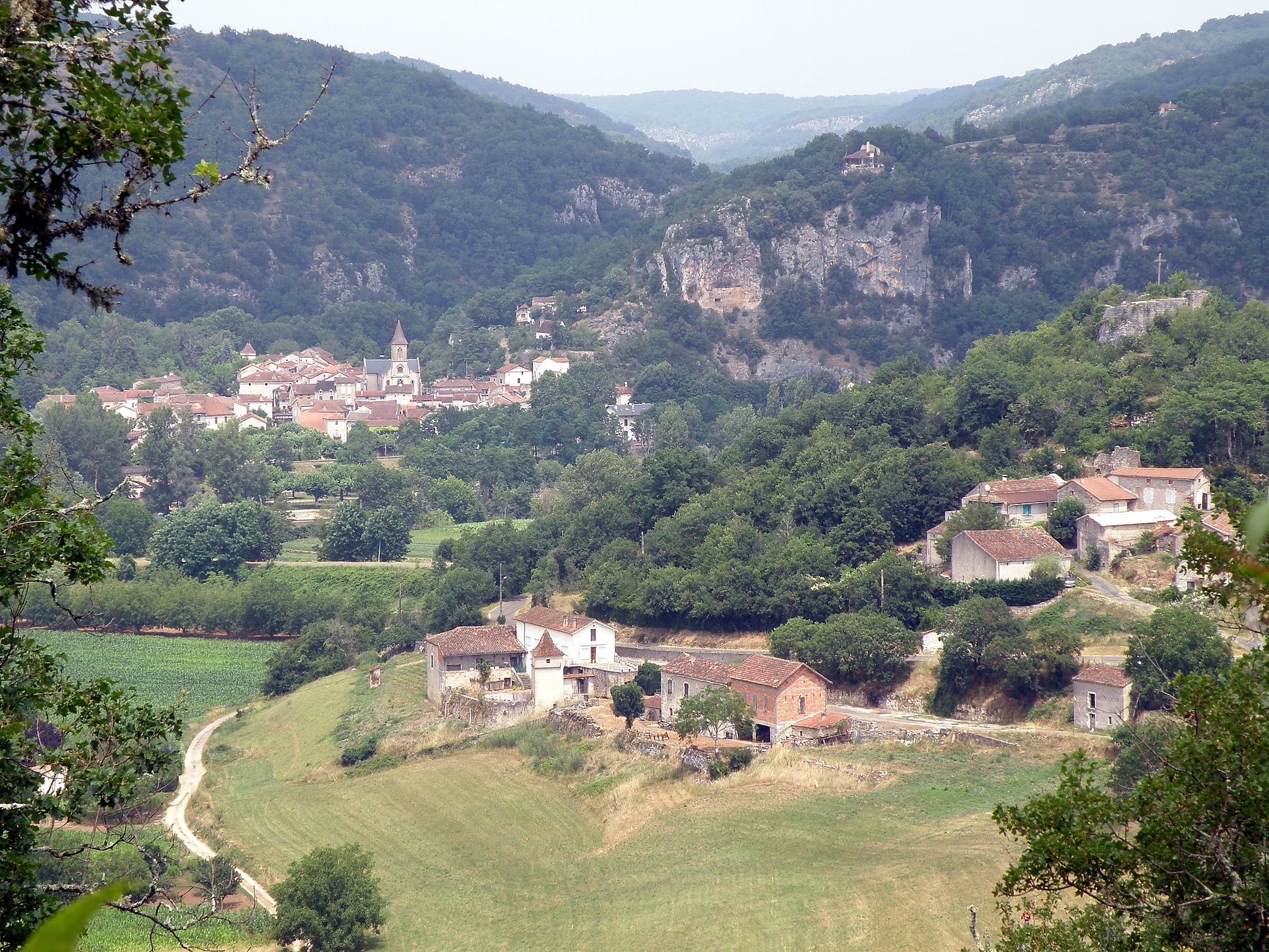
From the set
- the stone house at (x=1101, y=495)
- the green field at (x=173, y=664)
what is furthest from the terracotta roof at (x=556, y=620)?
the stone house at (x=1101, y=495)

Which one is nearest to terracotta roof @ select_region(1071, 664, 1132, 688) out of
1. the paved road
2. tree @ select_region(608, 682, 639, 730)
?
the paved road

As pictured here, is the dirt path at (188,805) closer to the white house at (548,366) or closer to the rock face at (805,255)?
the white house at (548,366)

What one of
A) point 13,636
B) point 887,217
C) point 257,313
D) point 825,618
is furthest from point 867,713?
point 257,313

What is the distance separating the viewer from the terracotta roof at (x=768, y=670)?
3838 centimetres

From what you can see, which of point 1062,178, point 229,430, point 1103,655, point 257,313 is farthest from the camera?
point 257,313

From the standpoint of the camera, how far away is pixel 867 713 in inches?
1576

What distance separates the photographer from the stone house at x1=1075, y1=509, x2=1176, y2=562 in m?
44.0

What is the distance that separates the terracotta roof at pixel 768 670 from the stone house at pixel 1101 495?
12008mm

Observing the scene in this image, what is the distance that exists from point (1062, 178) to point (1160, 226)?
503 inches

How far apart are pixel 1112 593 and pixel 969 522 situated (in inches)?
233

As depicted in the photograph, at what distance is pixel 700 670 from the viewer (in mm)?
40906

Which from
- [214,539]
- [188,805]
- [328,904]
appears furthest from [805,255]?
[328,904]

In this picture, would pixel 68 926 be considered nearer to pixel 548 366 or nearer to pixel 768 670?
pixel 768 670

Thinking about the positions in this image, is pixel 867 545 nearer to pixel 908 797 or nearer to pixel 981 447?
pixel 981 447
